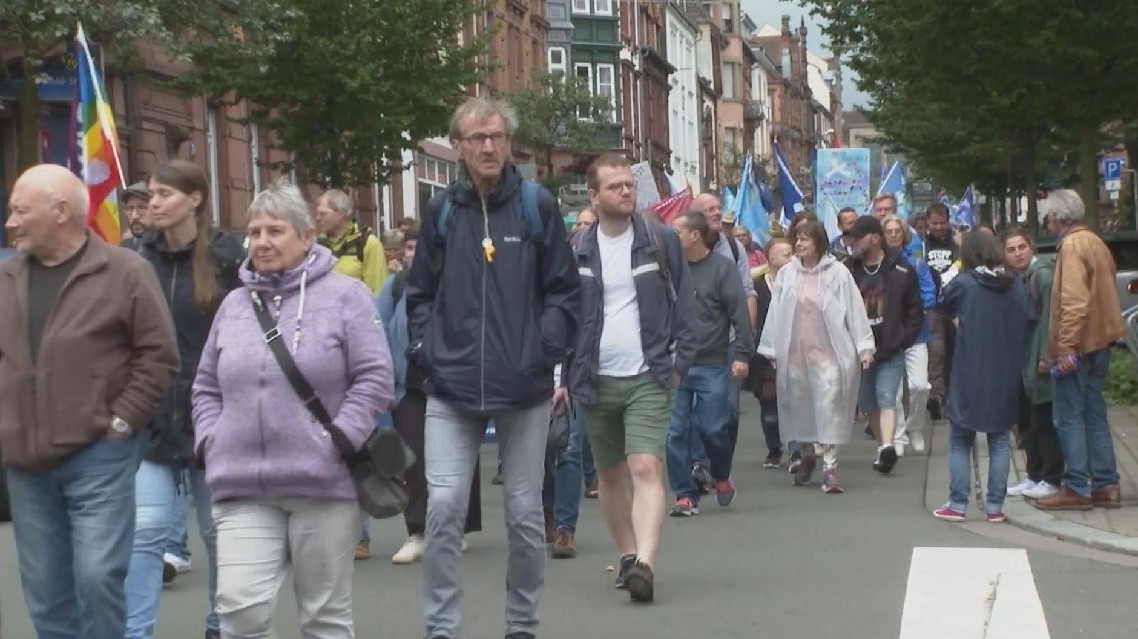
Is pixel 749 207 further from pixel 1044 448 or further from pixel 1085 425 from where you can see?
pixel 1085 425

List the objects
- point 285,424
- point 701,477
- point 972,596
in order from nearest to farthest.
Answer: point 285,424 < point 972,596 < point 701,477

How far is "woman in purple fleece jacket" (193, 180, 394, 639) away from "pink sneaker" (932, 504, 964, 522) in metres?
5.87

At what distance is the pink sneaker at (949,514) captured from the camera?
11.1 meters

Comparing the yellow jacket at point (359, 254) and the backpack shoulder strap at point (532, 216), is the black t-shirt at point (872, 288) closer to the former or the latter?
the yellow jacket at point (359, 254)

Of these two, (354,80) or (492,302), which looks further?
(354,80)

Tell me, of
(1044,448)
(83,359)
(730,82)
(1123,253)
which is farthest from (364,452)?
(730,82)

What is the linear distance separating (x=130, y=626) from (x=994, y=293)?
226 inches

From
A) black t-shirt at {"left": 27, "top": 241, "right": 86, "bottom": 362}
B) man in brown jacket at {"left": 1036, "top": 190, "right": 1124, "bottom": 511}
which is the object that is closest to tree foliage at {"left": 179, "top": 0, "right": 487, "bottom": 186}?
man in brown jacket at {"left": 1036, "top": 190, "right": 1124, "bottom": 511}

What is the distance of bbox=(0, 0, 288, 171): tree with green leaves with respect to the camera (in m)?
19.4

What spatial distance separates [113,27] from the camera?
784 inches

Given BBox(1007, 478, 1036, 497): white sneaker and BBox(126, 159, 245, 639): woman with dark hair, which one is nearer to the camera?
BBox(126, 159, 245, 639): woman with dark hair

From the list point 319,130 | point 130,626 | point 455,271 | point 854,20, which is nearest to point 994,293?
point 455,271

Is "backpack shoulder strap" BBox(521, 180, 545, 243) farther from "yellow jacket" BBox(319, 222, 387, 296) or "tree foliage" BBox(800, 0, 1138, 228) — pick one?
"tree foliage" BBox(800, 0, 1138, 228)

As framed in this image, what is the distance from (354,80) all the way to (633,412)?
18701mm
